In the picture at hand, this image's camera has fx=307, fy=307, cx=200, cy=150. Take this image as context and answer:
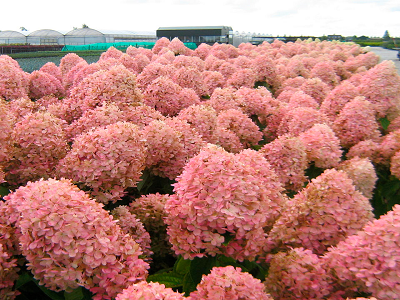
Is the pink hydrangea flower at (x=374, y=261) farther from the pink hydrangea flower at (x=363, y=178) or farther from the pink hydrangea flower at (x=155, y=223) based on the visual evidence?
the pink hydrangea flower at (x=363, y=178)

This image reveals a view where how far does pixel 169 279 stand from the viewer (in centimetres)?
164

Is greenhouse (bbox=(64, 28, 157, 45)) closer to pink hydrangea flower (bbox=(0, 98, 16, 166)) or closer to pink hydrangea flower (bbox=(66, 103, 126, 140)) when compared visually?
pink hydrangea flower (bbox=(66, 103, 126, 140))

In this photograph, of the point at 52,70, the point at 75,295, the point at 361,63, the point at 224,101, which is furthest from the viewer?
the point at 361,63

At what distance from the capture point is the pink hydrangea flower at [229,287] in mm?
1173

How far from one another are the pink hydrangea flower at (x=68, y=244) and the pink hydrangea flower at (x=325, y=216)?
2.82 feet


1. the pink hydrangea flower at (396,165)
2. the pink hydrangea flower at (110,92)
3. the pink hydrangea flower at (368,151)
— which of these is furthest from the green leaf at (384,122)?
the pink hydrangea flower at (110,92)

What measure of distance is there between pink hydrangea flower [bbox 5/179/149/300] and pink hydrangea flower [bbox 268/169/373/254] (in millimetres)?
860

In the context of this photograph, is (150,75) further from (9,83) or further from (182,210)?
(182,210)

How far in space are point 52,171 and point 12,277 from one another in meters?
0.81

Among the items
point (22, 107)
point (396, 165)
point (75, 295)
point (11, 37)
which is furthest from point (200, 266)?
point (11, 37)

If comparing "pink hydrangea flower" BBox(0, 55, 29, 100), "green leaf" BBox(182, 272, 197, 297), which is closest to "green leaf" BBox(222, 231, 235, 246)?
"green leaf" BBox(182, 272, 197, 297)

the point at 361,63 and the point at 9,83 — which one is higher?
the point at 361,63

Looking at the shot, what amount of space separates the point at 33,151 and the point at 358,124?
3153 mm

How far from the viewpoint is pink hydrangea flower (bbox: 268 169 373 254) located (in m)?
1.61
